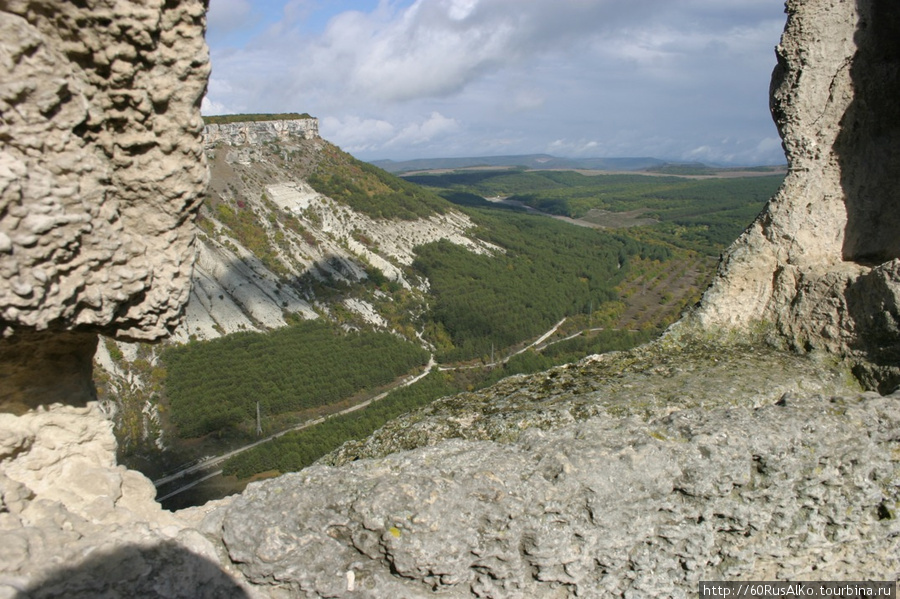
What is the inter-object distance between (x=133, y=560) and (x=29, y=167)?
3.22 metres

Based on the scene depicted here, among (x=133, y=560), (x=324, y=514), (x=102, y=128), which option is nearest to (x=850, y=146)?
(x=324, y=514)

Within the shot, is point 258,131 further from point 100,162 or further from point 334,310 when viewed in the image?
point 100,162

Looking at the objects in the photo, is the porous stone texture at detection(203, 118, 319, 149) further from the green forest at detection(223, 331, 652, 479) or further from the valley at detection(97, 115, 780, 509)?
the green forest at detection(223, 331, 652, 479)

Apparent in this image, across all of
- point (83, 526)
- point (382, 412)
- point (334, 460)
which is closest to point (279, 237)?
point (382, 412)

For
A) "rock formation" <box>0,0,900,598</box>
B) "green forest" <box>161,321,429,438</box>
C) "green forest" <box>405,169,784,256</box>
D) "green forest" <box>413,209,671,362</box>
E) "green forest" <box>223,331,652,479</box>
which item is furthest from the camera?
"green forest" <box>405,169,784,256</box>

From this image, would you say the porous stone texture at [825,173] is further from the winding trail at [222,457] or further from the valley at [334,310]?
the winding trail at [222,457]

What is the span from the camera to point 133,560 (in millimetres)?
4785

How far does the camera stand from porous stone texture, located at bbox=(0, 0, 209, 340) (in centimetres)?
401

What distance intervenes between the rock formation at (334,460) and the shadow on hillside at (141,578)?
16 millimetres

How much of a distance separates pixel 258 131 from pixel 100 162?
3041 inches

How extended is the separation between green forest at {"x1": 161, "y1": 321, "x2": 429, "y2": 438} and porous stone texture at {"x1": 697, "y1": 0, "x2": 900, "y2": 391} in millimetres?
30131

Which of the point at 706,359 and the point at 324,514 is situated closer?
the point at 324,514

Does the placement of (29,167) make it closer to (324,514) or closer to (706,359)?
(324,514)

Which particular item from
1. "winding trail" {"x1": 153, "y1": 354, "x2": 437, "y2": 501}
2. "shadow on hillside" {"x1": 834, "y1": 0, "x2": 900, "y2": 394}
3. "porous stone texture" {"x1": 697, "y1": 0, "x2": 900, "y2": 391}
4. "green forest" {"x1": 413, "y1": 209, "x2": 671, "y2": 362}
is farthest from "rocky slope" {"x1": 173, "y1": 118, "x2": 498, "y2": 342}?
"shadow on hillside" {"x1": 834, "y1": 0, "x2": 900, "y2": 394}
